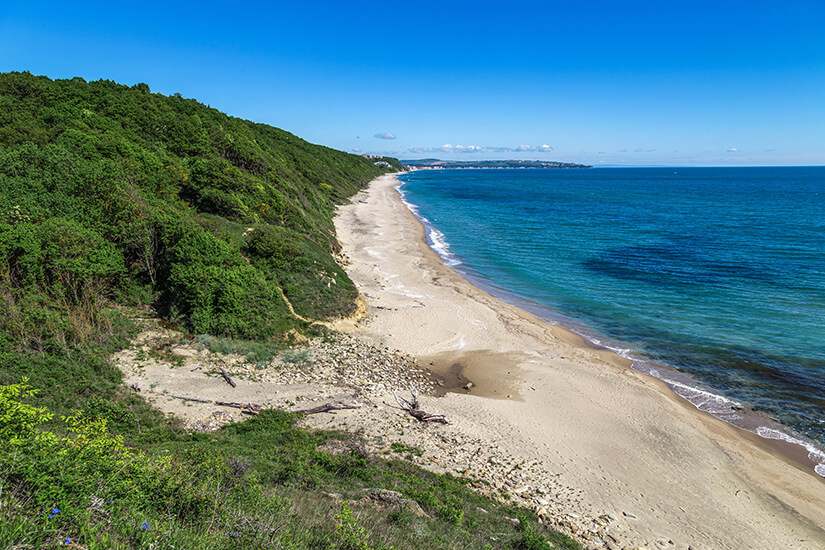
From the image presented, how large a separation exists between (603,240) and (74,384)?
174 feet

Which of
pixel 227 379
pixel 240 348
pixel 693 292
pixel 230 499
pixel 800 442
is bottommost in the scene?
pixel 800 442

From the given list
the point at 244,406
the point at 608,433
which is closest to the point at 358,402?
the point at 244,406

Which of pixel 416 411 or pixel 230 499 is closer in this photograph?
pixel 230 499

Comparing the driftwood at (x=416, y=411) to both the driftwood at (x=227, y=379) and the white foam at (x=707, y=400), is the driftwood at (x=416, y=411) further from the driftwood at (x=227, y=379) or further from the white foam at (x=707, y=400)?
the white foam at (x=707, y=400)

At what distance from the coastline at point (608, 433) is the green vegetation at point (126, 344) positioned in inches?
138

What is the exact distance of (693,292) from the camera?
102ft

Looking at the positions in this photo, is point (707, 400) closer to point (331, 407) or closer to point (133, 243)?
point (331, 407)

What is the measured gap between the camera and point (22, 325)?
12.7 meters

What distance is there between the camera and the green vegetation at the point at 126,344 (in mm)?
5918

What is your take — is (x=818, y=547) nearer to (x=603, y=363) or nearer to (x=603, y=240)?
(x=603, y=363)

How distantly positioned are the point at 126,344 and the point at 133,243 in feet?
19.3

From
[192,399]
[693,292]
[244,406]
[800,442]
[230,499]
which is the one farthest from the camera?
[693,292]

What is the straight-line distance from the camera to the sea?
18.4 meters

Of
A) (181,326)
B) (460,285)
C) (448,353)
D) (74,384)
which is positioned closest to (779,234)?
(460,285)
